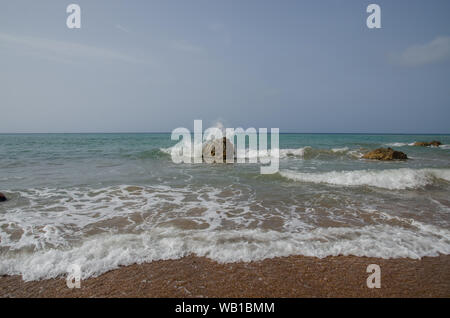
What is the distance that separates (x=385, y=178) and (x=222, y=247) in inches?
282

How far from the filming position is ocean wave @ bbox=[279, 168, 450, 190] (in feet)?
24.9

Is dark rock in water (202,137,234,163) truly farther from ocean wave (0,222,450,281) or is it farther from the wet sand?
the wet sand

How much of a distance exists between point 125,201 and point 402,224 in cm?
583

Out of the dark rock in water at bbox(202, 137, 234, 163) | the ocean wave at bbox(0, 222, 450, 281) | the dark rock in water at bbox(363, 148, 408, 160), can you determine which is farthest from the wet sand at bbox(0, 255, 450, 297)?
the dark rock in water at bbox(363, 148, 408, 160)

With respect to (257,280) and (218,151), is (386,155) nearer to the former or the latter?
(218,151)

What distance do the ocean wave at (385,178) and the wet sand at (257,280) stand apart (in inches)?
203

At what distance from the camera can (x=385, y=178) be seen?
26.0 ft

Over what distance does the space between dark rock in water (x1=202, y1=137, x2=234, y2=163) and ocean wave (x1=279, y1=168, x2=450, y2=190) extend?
530cm

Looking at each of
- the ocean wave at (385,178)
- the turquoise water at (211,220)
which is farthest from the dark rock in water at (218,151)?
the turquoise water at (211,220)

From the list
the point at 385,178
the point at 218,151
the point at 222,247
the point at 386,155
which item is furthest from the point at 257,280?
the point at 386,155

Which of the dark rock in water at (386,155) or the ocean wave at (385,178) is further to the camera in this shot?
the dark rock in water at (386,155)

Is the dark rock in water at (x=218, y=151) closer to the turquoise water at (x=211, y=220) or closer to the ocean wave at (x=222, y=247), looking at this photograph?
the turquoise water at (x=211, y=220)

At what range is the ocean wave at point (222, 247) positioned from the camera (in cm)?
292
